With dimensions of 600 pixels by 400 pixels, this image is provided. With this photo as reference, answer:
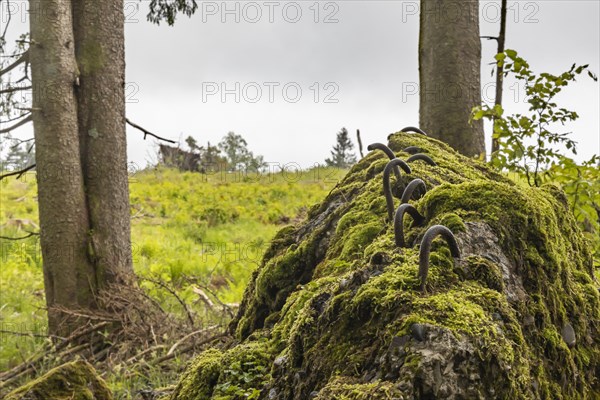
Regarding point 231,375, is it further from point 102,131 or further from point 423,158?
point 102,131

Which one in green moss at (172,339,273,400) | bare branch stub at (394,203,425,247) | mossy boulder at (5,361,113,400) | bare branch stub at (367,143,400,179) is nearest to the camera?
bare branch stub at (394,203,425,247)

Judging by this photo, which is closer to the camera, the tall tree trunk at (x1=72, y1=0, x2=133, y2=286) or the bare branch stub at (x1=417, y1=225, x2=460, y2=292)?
the bare branch stub at (x1=417, y1=225, x2=460, y2=292)

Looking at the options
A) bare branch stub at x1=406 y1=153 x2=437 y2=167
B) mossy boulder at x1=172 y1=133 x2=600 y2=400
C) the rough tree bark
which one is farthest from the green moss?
the rough tree bark

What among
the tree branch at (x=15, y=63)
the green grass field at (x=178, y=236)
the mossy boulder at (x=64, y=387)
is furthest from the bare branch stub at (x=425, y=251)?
the tree branch at (x=15, y=63)

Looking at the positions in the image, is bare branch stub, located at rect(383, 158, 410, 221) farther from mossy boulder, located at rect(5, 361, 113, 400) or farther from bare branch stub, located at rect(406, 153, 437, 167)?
mossy boulder, located at rect(5, 361, 113, 400)

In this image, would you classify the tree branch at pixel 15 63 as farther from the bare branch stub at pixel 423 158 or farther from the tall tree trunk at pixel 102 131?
the bare branch stub at pixel 423 158

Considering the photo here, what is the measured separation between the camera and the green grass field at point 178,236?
7980 mm

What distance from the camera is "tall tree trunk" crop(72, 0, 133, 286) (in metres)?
6.94

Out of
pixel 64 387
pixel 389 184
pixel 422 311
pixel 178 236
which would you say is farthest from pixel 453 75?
pixel 178 236

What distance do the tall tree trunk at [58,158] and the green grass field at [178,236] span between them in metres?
0.43

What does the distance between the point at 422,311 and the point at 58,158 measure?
5765 millimetres

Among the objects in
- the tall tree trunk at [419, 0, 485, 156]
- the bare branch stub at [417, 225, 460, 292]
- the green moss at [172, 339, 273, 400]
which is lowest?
the green moss at [172, 339, 273, 400]

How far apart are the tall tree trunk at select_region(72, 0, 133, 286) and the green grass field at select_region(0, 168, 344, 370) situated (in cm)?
82

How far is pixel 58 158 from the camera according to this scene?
6730 mm
